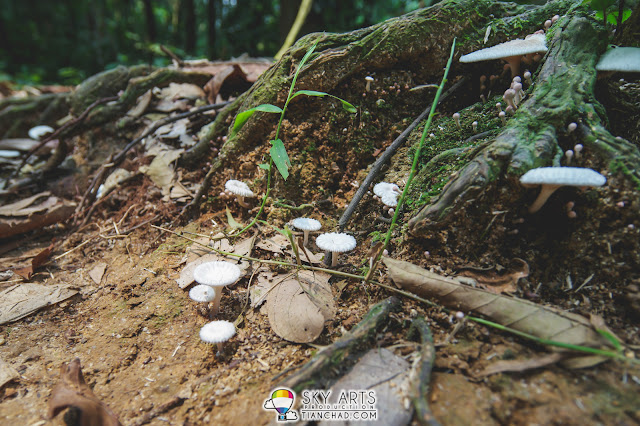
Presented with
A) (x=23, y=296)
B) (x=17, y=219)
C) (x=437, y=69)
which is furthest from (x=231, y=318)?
(x=17, y=219)

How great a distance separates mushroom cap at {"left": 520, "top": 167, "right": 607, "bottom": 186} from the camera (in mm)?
1516

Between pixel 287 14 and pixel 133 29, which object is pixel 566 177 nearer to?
pixel 287 14

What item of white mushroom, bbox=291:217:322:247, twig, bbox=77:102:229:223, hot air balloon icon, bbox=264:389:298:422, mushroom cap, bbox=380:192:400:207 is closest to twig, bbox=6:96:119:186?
twig, bbox=77:102:229:223

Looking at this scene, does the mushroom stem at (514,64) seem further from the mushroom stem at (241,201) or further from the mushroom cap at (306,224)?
the mushroom stem at (241,201)

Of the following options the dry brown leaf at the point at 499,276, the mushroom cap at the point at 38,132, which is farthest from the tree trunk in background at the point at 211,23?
the dry brown leaf at the point at 499,276

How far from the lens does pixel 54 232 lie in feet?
11.8

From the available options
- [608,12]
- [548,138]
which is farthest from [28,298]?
[608,12]

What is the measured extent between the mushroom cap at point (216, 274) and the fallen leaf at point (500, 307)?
3.35 ft

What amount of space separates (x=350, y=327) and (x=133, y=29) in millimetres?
20585

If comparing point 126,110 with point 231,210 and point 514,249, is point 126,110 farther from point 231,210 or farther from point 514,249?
point 514,249

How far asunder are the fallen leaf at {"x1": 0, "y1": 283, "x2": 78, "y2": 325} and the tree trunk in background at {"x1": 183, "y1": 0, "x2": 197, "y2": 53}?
12697mm

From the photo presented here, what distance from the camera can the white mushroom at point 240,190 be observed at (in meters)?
2.72

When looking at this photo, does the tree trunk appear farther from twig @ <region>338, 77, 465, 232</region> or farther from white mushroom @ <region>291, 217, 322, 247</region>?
white mushroom @ <region>291, 217, 322, 247</region>

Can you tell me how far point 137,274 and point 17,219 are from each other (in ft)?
6.64
